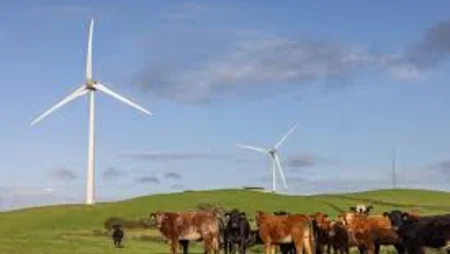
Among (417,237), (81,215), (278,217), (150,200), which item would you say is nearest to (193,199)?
(150,200)

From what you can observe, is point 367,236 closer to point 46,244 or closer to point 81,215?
point 46,244

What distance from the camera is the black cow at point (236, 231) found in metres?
40.5

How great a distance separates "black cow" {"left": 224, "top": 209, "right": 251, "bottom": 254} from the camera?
133 feet

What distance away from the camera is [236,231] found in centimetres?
4069

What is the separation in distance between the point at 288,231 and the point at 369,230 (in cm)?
322

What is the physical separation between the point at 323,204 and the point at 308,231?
72.3 m

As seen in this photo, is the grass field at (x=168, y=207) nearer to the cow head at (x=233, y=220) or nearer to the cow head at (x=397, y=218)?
the cow head at (x=233, y=220)

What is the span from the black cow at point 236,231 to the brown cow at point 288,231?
16.2ft

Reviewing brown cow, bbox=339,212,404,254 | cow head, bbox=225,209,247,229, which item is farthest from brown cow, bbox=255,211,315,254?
cow head, bbox=225,209,247,229

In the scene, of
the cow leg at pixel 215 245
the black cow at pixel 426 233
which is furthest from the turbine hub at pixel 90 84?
the black cow at pixel 426 233

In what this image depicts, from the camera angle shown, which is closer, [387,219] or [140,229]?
[387,219]

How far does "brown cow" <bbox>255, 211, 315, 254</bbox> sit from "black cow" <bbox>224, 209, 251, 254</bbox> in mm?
4926

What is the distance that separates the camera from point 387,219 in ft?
116

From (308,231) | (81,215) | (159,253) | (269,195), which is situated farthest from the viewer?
(269,195)
